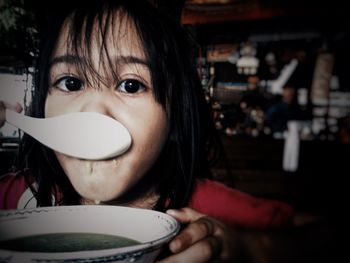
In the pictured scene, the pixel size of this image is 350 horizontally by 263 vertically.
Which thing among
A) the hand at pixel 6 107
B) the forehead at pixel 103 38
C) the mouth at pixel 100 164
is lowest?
the mouth at pixel 100 164

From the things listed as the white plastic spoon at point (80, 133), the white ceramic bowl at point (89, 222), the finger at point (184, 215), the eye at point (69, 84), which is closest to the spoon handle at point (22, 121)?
the white plastic spoon at point (80, 133)

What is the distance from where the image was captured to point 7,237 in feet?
2.31

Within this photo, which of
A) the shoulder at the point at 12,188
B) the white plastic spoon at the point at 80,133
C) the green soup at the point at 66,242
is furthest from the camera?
the shoulder at the point at 12,188

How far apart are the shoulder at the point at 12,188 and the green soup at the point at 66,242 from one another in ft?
0.81

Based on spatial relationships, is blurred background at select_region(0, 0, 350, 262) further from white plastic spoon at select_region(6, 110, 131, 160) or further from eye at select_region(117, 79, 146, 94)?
eye at select_region(117, 79, 146, 94)

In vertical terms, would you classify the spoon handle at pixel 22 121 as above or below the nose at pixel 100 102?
below

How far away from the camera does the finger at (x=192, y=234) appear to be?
687 mm

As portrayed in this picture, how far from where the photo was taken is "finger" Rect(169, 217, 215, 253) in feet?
2.25

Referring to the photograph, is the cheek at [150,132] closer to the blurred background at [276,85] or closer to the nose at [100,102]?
the nose at [100,102]

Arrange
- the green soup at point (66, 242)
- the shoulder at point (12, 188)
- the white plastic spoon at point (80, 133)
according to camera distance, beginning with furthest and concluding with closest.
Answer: the shoulder at point (12, 188)
the white plastic spoon at point (80, 133)
the green soup at point (66, 242)

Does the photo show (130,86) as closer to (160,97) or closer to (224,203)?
(160,97)

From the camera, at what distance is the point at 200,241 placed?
0.76 m

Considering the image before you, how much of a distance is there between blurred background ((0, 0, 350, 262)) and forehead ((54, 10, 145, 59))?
3.8 inches

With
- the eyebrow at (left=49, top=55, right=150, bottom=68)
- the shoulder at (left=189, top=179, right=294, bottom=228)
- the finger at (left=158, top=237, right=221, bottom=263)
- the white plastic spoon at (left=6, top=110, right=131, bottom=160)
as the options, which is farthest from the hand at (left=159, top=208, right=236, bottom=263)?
the eyebrow at (left=49, top=55, right=150, bottom=68)
